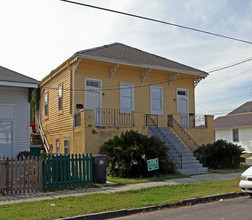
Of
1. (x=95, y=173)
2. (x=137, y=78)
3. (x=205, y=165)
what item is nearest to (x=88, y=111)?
(x=95, y=173)

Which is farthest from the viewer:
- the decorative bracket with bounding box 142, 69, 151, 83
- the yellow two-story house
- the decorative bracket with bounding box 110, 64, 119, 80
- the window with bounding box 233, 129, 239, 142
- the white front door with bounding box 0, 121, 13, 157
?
the window with bounding box 233, 129, 239, 142

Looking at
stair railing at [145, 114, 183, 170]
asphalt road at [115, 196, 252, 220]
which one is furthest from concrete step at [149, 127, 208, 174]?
asphalt road at [115, 196, 252, 220]

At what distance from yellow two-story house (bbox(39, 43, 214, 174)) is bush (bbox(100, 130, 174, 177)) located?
1092 mm

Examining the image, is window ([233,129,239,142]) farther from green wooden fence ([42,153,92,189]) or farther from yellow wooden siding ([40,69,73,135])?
green wooden fence ([42,153,92,189])

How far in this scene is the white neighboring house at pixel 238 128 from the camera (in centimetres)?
3172

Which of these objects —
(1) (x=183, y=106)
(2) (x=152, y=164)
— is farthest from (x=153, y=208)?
(1) (x=183, y=106)

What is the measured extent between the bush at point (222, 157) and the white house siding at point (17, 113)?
954 cm

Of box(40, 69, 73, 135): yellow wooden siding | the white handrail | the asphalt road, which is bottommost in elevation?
the asphalt road

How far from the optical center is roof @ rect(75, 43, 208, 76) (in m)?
17.0

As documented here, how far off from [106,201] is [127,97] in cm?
1089

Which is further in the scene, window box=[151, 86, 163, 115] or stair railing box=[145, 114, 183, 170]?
window box=[151, 86, 163, 115]

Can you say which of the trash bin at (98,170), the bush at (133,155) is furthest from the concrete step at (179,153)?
the trash bin at (98,170)

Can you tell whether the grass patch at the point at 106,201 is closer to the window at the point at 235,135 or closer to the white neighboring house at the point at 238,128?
the white neighboring house at the point at 238,128

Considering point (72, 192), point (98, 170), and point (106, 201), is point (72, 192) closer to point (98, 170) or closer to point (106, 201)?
point (98, 170)
